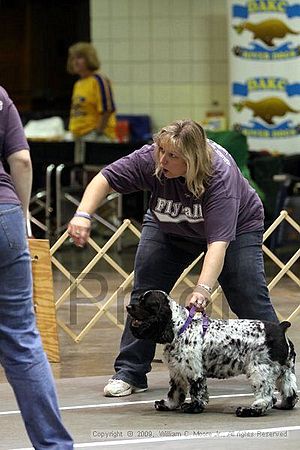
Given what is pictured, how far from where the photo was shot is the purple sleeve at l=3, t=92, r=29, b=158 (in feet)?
12.3

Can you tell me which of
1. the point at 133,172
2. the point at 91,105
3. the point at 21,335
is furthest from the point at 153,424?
the point at 91,105

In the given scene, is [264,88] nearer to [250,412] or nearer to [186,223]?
[186,223]

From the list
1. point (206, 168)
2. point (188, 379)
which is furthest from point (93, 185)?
point (188, 379)

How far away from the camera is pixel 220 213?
4.87 m

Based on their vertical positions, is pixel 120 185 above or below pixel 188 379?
above

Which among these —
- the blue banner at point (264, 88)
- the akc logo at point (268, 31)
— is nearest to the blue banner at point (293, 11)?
the akc logo at point (268, 31)

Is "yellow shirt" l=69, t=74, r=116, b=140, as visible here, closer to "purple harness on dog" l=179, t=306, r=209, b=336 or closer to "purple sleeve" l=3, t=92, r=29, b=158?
"purple harness on dog" l=179, t=306, r=209, b=336

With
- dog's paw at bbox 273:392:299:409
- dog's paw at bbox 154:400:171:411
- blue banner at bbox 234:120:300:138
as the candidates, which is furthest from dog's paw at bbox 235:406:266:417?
blue banner at bbox 234:120:300:138

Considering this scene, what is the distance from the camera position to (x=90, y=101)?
11102mm

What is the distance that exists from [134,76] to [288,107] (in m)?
2.36

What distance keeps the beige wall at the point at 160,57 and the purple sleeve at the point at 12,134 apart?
908 cm

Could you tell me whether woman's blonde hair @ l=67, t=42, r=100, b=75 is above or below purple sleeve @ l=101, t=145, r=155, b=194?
below

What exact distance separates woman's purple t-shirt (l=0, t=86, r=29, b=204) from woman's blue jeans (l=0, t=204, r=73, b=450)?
0.15 ft

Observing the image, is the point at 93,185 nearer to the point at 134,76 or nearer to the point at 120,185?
the point at 120,185
